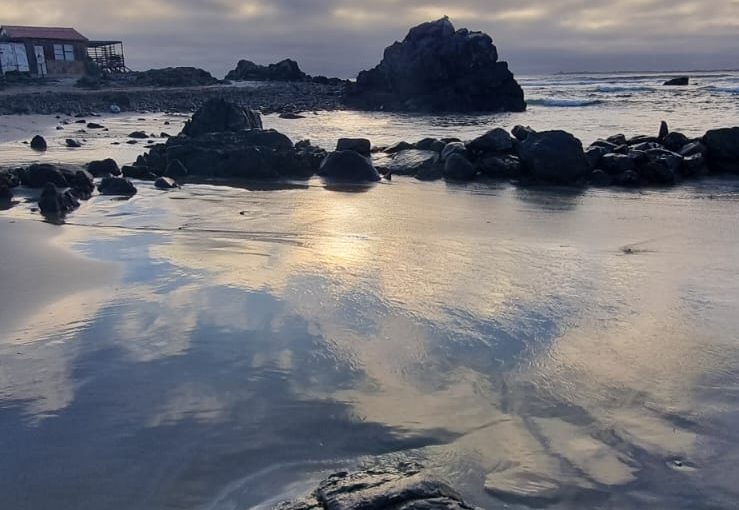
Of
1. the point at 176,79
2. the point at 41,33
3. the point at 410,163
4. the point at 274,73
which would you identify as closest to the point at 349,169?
the point at 410,163

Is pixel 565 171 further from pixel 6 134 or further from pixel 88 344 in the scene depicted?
pixel 6 134

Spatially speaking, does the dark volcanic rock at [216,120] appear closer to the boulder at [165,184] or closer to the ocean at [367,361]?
the boulder at [165,184]

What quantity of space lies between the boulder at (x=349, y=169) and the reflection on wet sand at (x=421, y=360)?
4.70m

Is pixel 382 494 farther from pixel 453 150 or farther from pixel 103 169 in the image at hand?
pixel 103 169

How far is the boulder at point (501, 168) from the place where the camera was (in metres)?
11.4

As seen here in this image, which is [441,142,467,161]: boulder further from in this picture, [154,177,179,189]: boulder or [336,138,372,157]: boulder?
[154,177,179,189]: boulder

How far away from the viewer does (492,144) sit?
1212 cm

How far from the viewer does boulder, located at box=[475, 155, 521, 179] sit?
11.4 m

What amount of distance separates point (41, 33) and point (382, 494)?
58.9m

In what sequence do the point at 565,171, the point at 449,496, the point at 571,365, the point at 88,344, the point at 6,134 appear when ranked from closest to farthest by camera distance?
the point at 449,496 < the point at 571,365 < the point at 88,344 < the point at 565,171 < the point at 6,134

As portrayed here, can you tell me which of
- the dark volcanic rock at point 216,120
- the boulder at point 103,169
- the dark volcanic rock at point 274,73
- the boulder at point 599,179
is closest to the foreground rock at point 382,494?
the boulder at point 599,179

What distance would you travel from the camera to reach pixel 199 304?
15.6 feet

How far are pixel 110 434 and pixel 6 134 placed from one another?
19.8 meters

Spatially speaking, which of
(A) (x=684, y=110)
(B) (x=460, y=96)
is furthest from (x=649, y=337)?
(B) (x=460, y=96)
